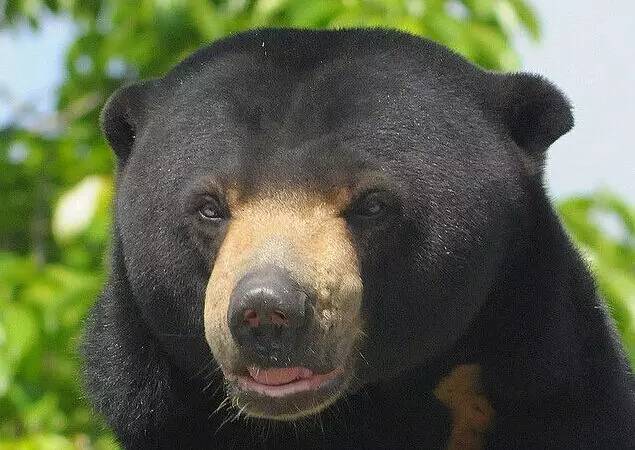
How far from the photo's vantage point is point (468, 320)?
3992 millimetres

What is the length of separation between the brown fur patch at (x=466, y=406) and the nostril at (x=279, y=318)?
82cm

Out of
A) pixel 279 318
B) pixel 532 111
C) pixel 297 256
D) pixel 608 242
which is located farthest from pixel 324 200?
pixel 608 242

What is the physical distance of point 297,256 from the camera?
→ 3.56 meters

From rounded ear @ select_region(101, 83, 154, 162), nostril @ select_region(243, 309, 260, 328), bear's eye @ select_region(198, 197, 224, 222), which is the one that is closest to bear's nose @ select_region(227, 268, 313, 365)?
nostril @ select_region(243, 309, 260, 328)

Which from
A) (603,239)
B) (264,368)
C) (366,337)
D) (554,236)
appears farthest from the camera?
(603,239)

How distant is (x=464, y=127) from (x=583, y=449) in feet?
Answer: 3.03

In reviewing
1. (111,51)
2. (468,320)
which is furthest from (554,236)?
(111,51)

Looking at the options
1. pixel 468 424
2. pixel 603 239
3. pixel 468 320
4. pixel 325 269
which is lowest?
pixel 603 239

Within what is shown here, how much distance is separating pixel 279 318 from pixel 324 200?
1.33 feet

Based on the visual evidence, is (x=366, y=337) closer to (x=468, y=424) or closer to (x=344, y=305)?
(x=344, y=305)

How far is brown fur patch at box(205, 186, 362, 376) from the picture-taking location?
11.7 feet

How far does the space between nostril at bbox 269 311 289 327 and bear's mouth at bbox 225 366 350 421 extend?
169 mm

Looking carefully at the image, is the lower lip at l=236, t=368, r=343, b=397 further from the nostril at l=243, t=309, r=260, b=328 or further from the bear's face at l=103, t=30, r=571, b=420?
the nostril at l=243, t=309, r=260, b=328

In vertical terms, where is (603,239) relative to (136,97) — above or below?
below
